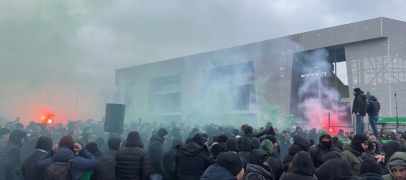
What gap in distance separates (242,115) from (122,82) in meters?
17.9

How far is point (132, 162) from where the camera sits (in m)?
5.08

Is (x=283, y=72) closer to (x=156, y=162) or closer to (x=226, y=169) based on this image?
(x=156, y=162)

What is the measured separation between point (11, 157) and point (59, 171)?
1.92 metres

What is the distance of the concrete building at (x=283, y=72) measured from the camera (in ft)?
69.2

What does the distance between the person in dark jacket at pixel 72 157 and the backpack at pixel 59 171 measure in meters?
0.05

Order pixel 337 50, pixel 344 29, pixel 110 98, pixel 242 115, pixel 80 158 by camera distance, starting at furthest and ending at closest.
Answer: pixel 110 98 < pixel 242 115 < pixel 337 50 < pixel 344 29 < pixel 80 158

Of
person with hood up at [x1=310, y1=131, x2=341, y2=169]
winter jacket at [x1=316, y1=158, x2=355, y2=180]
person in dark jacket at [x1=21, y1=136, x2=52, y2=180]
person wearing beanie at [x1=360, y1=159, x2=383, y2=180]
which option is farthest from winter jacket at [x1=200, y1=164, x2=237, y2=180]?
person in dark jacket at [x1=21, y1=136, x2=52, y2=180]

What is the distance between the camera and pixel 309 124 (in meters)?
24.4

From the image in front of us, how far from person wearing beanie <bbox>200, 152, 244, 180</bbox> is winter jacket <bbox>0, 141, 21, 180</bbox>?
3821 mm

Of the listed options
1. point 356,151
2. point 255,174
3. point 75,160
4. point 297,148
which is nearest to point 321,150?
point 297,148

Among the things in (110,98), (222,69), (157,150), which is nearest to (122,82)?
(110,98)

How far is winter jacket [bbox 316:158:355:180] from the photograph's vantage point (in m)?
3.20

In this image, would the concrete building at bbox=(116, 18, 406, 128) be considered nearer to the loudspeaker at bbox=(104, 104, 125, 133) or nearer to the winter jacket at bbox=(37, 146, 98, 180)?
the loudspeaker at bbox=(104, 104, 125, 133)

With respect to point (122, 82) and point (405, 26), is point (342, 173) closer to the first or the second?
point (405, 26)
